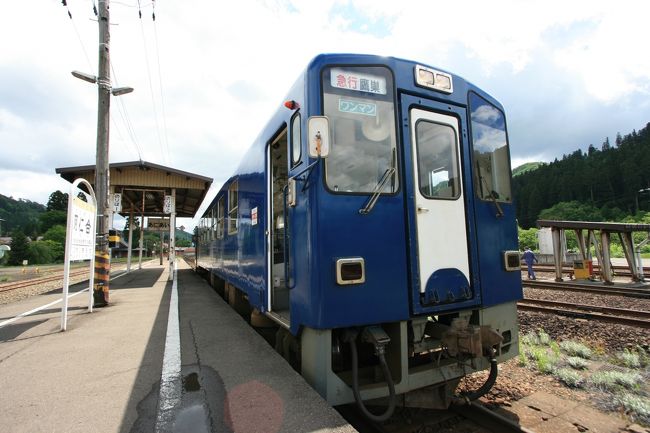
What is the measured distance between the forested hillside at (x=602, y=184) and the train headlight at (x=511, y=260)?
77.6m

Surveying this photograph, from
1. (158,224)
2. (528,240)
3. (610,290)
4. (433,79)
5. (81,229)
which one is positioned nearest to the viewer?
(433,79)

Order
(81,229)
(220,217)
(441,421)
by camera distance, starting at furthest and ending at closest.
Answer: (220,217) → (81,229) → (441,421)

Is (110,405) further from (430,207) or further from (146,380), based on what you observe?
(430,207)

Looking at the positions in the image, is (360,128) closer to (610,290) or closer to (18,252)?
(610,290)

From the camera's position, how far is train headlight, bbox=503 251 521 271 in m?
3.81

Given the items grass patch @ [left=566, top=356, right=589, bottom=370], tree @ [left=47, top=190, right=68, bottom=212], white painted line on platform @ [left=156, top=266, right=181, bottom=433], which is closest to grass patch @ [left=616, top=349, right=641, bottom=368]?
grass patch @ [left=566, top=356, right=589, bottom=370]

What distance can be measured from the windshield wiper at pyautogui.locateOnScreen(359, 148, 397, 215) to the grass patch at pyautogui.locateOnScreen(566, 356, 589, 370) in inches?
154

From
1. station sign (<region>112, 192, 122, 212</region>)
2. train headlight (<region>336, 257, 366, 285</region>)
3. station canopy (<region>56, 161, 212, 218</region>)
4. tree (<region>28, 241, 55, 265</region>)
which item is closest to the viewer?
train headlight (<region>336, 257, 366, 285</region>)

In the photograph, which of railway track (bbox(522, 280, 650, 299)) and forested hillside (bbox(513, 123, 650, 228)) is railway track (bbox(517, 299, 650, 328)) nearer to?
railway track (bbox(522, 280, 650, 299))

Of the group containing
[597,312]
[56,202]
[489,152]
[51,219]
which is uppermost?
[56,202]

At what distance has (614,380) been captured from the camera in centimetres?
428

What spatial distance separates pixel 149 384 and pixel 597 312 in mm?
8546

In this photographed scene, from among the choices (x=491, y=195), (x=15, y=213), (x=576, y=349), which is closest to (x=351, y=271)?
(x=491, y=195)

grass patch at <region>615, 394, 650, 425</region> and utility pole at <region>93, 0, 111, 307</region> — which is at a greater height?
utility pole at <region>93, 0, 111, 307</region>
